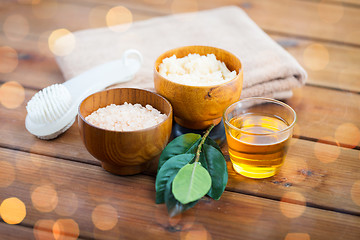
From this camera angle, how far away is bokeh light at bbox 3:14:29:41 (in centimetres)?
119

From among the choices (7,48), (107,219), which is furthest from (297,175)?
(7,48)

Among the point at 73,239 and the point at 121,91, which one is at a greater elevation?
the point at 121,91

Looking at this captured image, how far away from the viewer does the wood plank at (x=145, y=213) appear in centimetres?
61

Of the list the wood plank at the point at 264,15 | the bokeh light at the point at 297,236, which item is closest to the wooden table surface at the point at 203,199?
the bokeh light at the point at 297,236

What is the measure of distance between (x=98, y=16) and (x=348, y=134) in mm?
876

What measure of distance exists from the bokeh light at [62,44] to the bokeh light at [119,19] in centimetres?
13

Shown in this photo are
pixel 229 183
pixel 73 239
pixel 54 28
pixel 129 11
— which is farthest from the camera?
pixel 129 11

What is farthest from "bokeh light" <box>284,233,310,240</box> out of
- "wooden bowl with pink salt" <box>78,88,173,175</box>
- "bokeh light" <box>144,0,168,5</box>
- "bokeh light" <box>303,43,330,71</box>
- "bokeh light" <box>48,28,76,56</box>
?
"bokeh light" <box>144,0,168,5</box>

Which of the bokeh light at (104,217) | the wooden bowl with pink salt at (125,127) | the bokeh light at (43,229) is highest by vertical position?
the wooden bowl with pink salt at (125,127)

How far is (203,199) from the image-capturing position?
2.17 ft

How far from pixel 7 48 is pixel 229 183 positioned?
76 cm

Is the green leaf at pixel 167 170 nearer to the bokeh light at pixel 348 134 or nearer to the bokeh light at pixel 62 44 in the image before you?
the bokeh light at pixel 348 134

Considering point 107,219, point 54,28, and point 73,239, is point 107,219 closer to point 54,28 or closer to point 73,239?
point 73,239

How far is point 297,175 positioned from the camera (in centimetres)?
72
